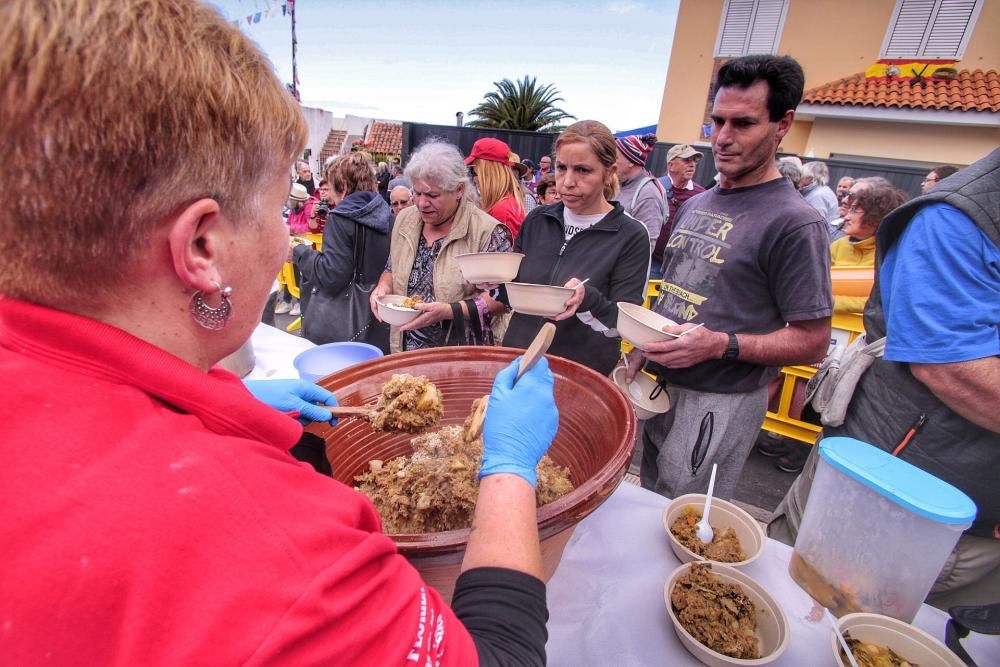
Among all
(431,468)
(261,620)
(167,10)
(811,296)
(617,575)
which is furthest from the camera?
(811,296)

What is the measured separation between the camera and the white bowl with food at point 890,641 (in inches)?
40.3

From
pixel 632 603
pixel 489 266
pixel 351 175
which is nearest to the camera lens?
pixel 632 603

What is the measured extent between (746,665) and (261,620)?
3.43 feet

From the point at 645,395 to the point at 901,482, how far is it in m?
1.22

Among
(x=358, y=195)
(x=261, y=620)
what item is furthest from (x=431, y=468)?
(x=358, y=195)

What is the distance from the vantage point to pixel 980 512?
1.59m

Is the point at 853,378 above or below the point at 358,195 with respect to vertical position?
below

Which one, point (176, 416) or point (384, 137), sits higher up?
point (384, 137)

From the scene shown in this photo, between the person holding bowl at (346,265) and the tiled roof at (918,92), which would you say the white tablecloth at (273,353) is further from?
the tiled roof at (918,92)

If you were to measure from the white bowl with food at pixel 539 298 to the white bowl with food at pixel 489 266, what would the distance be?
0.28m

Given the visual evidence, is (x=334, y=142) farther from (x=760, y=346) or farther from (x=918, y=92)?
(x=760, y=346)

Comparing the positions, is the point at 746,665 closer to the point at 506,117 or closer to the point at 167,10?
the point at 167,10

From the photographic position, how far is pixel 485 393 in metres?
1.58

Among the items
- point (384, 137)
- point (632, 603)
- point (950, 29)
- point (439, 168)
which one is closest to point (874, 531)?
point (632, 603)
